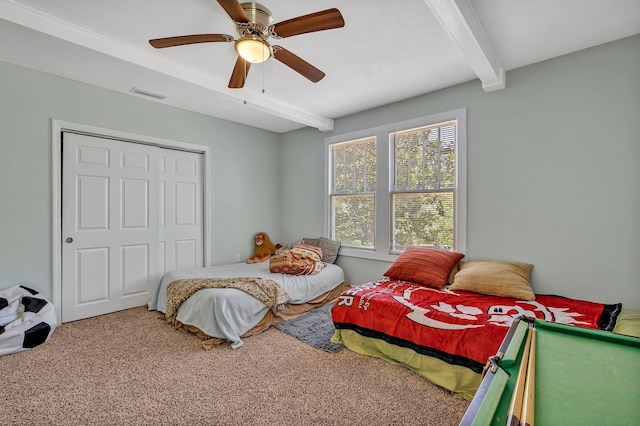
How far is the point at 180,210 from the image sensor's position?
4031mm

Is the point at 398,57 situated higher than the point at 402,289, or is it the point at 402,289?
the point at 398,57

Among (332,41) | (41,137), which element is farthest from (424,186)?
(41,137)

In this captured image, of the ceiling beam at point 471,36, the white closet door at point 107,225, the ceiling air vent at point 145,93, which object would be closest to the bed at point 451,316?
the ceiling beam at point 471,36

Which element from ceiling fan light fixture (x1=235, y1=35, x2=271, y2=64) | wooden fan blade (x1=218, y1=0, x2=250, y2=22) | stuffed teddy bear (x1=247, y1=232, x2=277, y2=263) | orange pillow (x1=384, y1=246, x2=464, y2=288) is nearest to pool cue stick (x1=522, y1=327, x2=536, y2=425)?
orange pillow (x1=384, y1=246, x2=464, y2=288)

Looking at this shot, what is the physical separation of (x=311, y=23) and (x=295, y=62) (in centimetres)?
45

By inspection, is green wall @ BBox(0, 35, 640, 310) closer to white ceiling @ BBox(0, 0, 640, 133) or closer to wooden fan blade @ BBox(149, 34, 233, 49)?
white ceiling @ BBox(0, 0, 640, 133)

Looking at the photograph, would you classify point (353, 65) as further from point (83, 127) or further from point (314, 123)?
point (83, 127)

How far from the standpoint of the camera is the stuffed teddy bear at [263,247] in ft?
15.2

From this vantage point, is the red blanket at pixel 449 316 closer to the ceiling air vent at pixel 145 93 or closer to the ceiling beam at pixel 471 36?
the ceiling beam at pixel 471 36

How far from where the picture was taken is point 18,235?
2.85 meters

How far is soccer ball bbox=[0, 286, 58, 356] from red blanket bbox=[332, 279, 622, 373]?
265cm

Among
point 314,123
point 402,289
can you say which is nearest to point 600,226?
point 402,289

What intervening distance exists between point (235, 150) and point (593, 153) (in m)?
4.21

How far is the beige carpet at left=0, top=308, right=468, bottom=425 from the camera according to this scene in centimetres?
174
